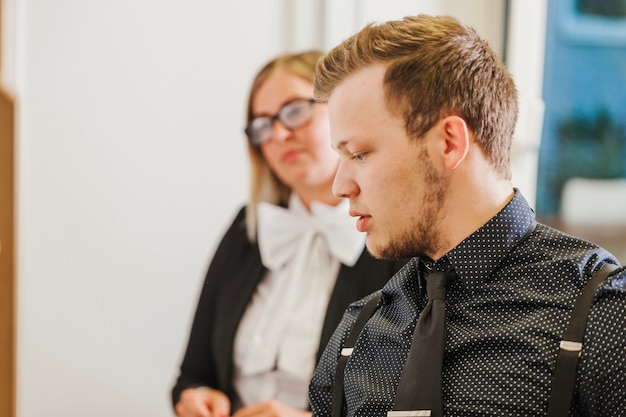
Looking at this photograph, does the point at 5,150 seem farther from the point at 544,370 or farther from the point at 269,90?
the point at 544,370

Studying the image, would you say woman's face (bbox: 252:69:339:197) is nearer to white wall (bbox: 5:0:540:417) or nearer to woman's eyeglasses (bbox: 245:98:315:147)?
woman's eyeglasses (bbox: 245:98:315:147)

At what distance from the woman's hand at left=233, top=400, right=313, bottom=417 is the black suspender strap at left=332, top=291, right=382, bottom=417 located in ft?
1.93

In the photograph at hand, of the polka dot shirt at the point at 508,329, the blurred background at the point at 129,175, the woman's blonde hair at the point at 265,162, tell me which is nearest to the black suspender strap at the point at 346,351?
the polka dot shirt at the point at 508,329

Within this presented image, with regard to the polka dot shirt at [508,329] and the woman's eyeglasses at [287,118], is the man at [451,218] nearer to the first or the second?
the polka dot shirt at [508,329]

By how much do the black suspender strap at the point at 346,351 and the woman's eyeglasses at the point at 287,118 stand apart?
0.86 meters

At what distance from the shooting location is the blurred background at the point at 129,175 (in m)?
2.63

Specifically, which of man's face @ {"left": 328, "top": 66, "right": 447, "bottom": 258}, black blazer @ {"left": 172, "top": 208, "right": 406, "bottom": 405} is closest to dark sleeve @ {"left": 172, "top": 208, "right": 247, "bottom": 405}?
black blazer @ {"left": 172, "top": 208, "right": 406, "bottom": 405}

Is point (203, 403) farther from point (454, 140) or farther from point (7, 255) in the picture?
point (454, 140)

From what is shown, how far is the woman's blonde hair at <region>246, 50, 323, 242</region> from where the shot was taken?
7.25 ft

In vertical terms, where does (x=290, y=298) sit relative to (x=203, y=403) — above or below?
above

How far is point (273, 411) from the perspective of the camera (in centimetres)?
192

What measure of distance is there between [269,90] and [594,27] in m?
1.02

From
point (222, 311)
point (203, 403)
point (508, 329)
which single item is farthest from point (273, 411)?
point (508, 329)

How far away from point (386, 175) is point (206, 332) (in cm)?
118
